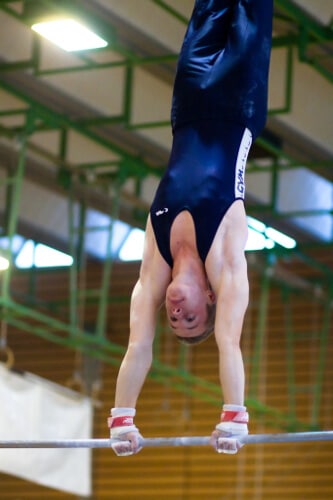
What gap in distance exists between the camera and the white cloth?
46.0ft

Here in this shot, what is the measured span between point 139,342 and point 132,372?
0.17 meters

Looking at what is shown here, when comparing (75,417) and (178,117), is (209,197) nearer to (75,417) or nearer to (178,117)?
(178,117)

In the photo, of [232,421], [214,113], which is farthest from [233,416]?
[214,113]

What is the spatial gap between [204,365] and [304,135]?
5.42 m

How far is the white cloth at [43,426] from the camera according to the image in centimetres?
1402

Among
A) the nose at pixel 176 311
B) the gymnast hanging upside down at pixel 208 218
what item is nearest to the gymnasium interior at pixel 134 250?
the gymnast hanging upside down at pixel 208 218

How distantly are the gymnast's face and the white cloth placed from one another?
6742mm

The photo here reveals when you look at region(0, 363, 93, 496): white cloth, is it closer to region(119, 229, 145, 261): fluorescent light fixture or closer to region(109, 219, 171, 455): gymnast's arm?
region(119, 229, 145, 261): fluorescent light fixture

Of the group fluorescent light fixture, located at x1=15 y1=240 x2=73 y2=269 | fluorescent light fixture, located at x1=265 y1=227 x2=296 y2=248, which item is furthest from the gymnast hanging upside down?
fluorescent light fixture, located at x1=15 y1=240 x2=73 y2=269

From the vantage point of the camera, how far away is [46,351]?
21094mm

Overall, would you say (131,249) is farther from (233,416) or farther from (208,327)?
(233,416)

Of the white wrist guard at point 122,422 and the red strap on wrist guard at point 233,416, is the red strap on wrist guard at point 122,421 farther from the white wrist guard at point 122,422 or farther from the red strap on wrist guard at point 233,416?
the red strap on wrist guard at point 233,416

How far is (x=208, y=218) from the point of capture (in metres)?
7.37

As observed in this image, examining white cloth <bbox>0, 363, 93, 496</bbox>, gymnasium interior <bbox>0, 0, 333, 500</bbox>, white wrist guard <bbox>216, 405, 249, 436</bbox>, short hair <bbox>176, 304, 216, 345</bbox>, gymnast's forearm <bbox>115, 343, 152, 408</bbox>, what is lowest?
white wrist guard <bbox>216, 405, 249, 436</bbox>
